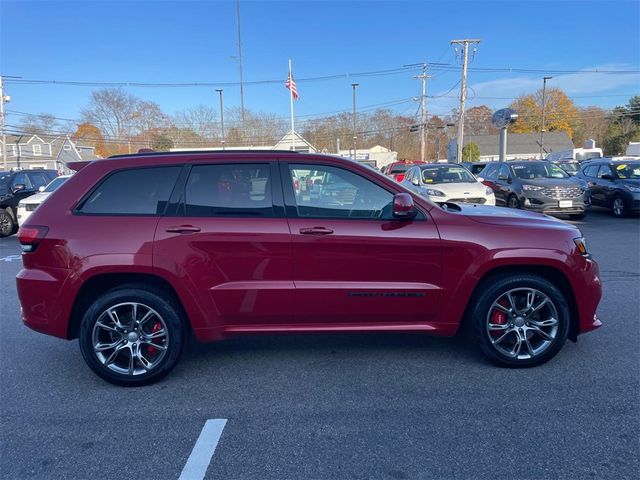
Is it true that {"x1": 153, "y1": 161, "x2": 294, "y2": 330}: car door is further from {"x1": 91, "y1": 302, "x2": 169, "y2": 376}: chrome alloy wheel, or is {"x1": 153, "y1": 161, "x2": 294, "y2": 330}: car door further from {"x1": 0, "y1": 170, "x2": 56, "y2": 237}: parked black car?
{"x1": 0, "y1": 170, "x2": 56, "y2": 237}: parked black car

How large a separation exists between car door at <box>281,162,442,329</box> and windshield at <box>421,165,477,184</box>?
9906 mm


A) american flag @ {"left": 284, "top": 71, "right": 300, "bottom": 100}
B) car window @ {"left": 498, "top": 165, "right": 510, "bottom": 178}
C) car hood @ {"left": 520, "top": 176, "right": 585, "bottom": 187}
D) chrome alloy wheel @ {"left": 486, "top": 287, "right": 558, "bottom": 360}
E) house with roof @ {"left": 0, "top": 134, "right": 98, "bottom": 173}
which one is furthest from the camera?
house with roof @ {"left": 0, "top": 134, "right": 98, "bottom": 173}

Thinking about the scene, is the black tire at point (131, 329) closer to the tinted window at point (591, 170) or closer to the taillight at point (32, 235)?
the taillight at point (32, 235)

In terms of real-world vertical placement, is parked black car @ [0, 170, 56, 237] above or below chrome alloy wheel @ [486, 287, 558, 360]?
above

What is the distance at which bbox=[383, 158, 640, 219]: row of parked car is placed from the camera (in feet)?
39.6

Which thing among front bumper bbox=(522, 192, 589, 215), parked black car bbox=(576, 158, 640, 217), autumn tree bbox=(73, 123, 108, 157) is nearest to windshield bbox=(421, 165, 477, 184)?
front bumper bbox=(522, 192, 589, 215)

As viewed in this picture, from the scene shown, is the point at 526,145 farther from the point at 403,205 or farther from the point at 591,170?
the point at 403,205

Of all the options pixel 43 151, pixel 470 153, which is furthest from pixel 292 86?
pixel 43 151

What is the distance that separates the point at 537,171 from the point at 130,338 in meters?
12.8

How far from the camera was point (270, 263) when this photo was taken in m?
3.52

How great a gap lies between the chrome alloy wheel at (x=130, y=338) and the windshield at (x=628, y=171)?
14.3m

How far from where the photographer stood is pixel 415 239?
3.55 m

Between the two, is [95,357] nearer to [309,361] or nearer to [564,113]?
[309,361]

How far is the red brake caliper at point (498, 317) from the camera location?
146 inches
